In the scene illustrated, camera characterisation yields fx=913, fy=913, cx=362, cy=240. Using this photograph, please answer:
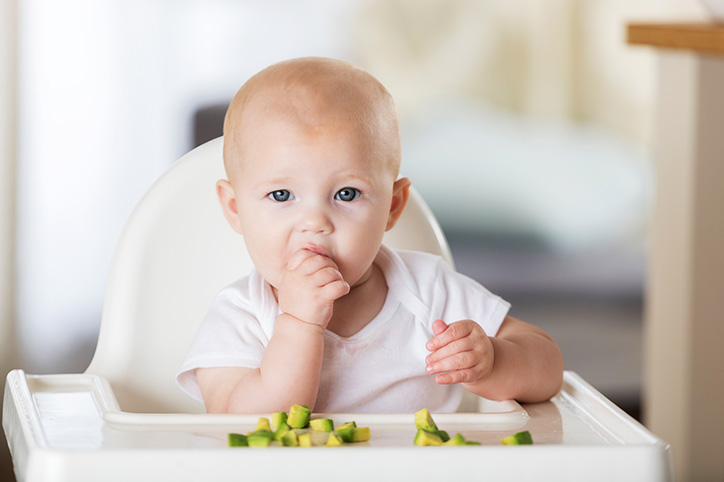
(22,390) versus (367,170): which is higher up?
(367,170)

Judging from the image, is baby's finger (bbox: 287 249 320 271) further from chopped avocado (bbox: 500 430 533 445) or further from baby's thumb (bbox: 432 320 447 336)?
chopped avocado (bbox: 500 430 533 445)

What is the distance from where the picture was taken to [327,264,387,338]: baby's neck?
84 cm

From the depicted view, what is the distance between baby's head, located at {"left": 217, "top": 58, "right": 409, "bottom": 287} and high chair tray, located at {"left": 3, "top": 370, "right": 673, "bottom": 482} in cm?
17

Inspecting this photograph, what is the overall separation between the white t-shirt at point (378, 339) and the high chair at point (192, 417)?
0.09m

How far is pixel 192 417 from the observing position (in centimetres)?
64

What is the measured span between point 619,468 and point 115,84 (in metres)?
2.31

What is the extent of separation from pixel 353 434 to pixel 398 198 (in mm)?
339

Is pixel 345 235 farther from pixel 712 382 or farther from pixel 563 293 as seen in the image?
pixel 563 293

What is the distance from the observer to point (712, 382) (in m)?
1.67

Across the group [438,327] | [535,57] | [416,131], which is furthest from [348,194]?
[535,57]

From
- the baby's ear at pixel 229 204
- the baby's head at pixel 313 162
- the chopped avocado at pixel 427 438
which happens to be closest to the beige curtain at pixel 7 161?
the baby's ear at pixel 229 204

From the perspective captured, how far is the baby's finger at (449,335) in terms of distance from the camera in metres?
0.69

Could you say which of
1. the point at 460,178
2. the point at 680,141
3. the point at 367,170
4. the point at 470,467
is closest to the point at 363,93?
the point at 367,170

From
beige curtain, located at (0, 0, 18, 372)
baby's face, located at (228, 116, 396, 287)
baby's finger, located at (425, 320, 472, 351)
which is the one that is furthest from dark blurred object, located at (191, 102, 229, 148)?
baby's finger, located at (425, 320, 472, 351)
